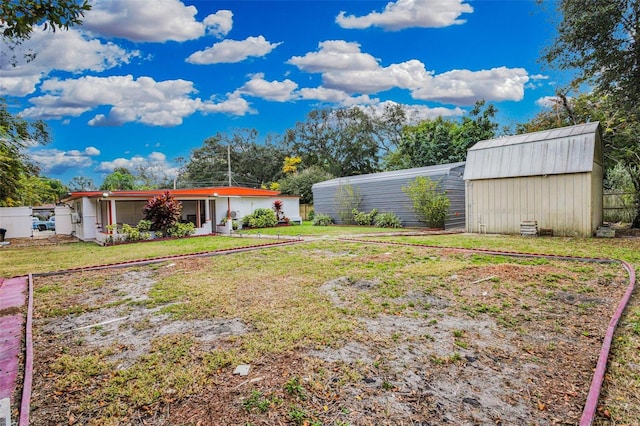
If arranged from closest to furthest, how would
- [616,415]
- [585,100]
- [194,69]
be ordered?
1. [616,415]
2. [585,100]
3. [194,69]

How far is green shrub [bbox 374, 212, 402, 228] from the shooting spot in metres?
16.4

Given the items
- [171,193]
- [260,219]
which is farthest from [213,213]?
[171,193]

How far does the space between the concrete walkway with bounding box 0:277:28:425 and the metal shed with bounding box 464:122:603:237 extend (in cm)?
1269

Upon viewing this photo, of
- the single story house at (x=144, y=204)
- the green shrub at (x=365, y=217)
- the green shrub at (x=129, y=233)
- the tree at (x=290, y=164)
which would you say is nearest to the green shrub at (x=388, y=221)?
the green shrub at (x=365, y=217)

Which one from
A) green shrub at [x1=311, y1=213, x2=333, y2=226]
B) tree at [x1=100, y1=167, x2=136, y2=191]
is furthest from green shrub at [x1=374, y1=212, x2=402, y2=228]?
tree at [x1=100, y1=167, x2=136, y2=191]

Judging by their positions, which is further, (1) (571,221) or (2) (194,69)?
(2) (194,69)

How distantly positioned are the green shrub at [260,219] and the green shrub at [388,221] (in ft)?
19.6

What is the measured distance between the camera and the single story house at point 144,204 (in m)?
14.2

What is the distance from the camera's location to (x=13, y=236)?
17.3 metres

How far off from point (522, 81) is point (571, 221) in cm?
1408

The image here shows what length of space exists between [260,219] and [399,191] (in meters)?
7.62

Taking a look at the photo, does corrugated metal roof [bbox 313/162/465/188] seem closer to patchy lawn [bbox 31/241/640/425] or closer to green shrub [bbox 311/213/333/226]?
green shrub [bbox 311/213/333/226]

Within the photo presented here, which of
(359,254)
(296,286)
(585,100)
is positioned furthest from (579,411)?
(585,100)

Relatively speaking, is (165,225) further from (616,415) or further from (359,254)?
(616,415)
